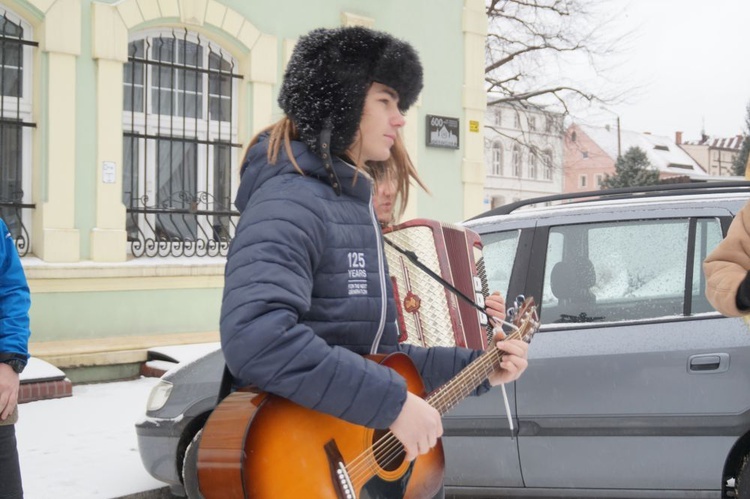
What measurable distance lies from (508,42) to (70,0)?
1628 centimetres

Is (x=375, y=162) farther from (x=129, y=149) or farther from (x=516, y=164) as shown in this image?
(x=516, y=164)

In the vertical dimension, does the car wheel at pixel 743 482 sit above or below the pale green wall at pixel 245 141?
below

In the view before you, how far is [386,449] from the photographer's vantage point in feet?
7.16

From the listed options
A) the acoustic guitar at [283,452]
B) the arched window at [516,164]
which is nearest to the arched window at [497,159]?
the arched window at [516,164]

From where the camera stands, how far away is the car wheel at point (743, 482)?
412 cm

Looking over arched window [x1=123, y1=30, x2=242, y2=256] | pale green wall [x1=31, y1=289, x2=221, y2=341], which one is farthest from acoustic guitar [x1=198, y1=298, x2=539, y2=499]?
arched window [x1=123, y1=30, x2=242, y2=256]

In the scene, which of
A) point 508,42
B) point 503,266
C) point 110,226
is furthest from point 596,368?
point 508,42

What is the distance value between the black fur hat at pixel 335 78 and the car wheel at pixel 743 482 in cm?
286

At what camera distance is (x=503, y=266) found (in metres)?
4.98

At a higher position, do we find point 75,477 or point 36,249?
point 36,249

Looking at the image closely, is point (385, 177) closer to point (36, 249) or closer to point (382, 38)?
point (382, 38)

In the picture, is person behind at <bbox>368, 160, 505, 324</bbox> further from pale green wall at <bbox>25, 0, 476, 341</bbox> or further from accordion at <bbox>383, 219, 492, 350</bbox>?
pale green wall at <bbox>25, 0, 476, 341</bbox>

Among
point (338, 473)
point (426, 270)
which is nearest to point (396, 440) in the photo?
point (338, 473)

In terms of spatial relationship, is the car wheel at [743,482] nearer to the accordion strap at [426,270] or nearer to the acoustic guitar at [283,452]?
the accordion strap at [426,270]
